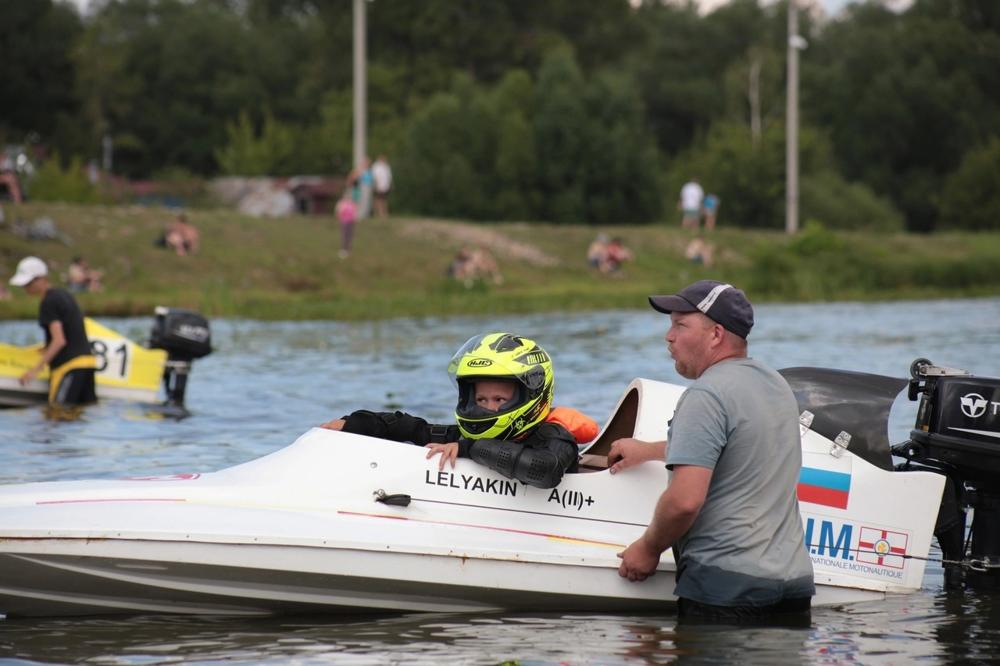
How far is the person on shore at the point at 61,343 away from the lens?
15484 millimetres

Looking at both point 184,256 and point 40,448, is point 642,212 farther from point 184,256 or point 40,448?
point 40,448

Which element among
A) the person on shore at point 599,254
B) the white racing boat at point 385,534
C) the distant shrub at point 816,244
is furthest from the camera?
the distant shrub at point 816,244

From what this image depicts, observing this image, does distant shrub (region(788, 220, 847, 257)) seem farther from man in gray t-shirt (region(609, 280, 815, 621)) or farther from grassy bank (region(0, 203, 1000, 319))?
man in gray t-shirt (region(609, 280, 815, 621))

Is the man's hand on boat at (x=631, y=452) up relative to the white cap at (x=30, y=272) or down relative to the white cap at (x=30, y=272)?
down

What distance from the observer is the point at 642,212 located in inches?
2397

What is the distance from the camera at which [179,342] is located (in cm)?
1644

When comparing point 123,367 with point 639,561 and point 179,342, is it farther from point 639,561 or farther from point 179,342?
point 639,561

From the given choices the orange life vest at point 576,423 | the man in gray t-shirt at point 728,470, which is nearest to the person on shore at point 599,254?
the orange life vest at point 576,423

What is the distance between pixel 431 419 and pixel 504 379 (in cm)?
893

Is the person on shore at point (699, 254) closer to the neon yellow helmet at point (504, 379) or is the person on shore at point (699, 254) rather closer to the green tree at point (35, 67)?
the green tree at point (35, 67)

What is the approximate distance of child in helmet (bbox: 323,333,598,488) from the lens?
25.0ft

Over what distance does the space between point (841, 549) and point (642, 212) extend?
53.3m

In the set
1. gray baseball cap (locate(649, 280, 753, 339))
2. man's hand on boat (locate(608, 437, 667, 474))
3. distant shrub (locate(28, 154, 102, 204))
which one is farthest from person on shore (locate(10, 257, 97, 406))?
distant shrub (locate(28, 154, 102, 204))

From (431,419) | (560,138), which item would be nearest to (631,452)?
(431,419)
